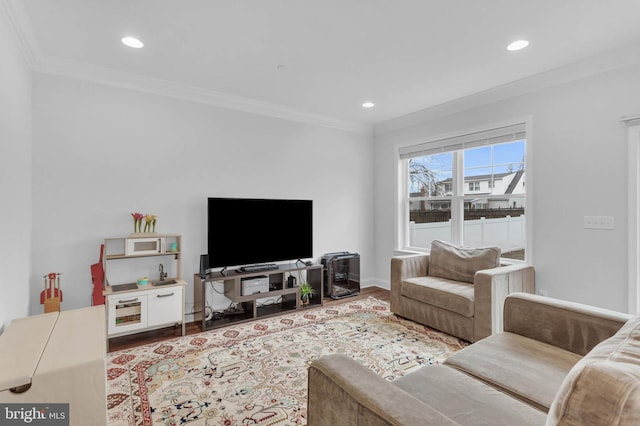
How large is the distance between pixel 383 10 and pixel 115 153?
273 centimetres

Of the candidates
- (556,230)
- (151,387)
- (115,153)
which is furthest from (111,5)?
(556,230)

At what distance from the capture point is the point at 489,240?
3.85 meters

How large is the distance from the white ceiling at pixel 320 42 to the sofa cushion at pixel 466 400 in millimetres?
2188

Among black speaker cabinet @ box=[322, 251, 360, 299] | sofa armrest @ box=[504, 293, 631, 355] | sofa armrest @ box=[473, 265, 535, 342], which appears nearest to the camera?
sofa armrest @ box=[504, 293, 631, 355]

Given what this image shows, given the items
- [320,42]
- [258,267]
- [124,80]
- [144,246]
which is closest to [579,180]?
[320,42]

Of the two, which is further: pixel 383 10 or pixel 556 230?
pixel 556 230

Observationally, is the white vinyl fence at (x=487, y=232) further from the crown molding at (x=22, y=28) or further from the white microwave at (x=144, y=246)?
the crown molding at (x=22, y=28)

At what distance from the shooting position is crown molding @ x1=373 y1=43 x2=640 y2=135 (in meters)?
2.71

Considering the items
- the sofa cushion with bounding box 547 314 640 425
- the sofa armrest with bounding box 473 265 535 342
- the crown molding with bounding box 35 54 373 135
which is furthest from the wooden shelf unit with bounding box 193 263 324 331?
the sofa cushion with bounding box 547 314 640 425

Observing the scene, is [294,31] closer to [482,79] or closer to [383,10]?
[383,10]

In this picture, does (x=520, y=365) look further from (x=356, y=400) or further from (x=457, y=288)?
(x=457, y=288)

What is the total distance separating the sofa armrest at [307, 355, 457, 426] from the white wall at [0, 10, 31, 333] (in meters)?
1.92

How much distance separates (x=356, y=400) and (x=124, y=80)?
3.49 m

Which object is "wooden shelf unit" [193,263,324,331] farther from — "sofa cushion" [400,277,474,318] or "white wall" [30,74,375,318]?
"sofa cushion" [400,277,474,318]
